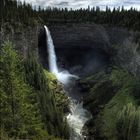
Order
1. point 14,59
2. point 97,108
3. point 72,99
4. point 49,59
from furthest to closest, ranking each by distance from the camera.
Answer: point 49,59 → point 72,99 → point 97,108 → point 14,59

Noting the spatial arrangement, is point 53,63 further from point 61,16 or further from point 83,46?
point 61,16

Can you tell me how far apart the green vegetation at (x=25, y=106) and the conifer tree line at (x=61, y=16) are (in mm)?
21247

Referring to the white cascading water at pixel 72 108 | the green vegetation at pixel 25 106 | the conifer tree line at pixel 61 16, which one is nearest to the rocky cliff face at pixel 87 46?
the white cascading water at pixel 72 108

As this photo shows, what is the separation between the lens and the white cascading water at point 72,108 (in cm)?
10916

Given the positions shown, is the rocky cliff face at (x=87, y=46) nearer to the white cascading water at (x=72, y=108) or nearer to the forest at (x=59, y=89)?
the forest at (x=59, y=89)

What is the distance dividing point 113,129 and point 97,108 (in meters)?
17.4

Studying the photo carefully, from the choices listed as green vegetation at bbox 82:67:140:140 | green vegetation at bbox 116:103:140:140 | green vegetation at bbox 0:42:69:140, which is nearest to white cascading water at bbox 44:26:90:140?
green vegetation at bbox 82:67:140:140

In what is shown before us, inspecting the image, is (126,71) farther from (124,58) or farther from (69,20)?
(69,20)

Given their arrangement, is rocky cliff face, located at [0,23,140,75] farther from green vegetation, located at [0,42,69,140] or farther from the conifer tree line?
green vegetation, located at [0,42,69,140]

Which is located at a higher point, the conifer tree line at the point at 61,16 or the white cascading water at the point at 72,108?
the conifer tree line at the point at 61,16

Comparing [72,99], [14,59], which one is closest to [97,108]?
[72,99]

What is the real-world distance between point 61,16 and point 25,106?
217ft

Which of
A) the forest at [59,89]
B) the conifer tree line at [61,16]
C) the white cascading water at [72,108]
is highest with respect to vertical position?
the conifer tree line at [61,16]

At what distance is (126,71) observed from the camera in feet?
430
